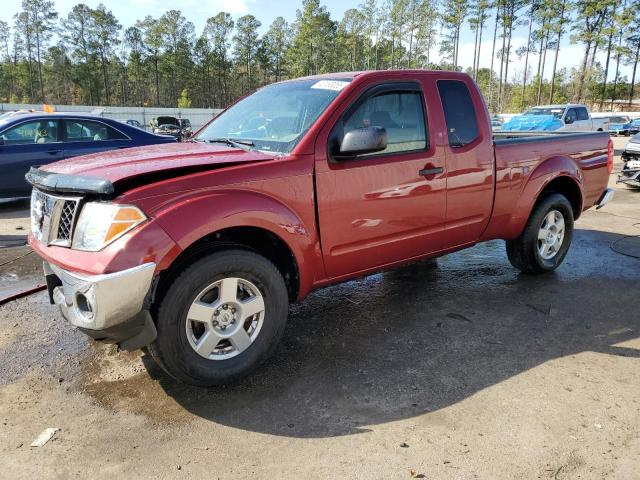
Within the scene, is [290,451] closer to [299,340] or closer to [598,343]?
[299,340]

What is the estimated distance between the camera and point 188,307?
9.08 feet

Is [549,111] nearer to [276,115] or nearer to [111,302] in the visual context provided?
[276,115]

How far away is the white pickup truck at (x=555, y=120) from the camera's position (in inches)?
660

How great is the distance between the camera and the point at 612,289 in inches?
189

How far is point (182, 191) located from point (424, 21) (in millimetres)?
75782

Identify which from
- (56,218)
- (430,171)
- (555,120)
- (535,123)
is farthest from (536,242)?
(555,120)

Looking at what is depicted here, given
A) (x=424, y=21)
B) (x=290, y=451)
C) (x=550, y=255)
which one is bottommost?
(x=290, y=451)

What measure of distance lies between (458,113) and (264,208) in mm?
2055

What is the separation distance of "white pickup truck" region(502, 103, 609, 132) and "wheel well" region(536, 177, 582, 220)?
12.0m

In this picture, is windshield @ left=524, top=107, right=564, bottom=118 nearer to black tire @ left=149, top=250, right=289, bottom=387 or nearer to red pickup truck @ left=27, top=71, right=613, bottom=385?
red pickup truck @ left=27, top=71, right=613, bottom=385

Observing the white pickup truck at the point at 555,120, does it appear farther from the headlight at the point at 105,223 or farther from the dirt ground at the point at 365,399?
the headlight at the point at 105,223

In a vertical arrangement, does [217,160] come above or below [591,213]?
above

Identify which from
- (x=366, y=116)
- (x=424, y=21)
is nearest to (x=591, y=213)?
(x=366, y=116)

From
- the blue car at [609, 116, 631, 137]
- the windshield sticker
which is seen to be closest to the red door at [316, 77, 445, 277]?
the windshield sticker
